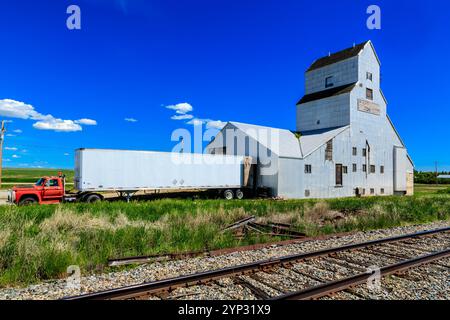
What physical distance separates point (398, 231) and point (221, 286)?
9.95 m

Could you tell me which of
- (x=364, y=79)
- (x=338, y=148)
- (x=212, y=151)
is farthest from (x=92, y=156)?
(x=364, y=79)

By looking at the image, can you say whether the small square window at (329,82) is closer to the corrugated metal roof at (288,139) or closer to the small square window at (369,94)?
the small square window at (369,94)

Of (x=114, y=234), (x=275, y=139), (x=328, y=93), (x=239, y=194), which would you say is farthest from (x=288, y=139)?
(x=114, y=234)

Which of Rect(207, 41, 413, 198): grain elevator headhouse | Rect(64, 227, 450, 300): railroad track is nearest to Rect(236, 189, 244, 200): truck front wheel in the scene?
Rect(207, 41, 413, 198): grain elevator headhouse

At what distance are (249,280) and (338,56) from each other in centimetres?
3767

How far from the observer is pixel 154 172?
76.3 feet

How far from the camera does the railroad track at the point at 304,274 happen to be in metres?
5.45

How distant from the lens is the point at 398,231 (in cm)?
1277

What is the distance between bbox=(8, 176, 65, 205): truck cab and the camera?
18.0 meters

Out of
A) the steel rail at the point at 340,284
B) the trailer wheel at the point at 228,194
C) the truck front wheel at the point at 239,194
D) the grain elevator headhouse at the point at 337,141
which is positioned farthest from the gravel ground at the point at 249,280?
the grain elevator headhouse at the point at 337,141

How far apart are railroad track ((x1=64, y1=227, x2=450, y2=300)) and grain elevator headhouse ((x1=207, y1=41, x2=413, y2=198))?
19.7 metres

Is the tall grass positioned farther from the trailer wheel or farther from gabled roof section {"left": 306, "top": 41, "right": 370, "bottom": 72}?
gabled roof section {"left": 306, "top": 41, "right": 370, "bottom": 72}

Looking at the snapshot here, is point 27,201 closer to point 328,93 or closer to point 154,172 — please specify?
point 154,172
